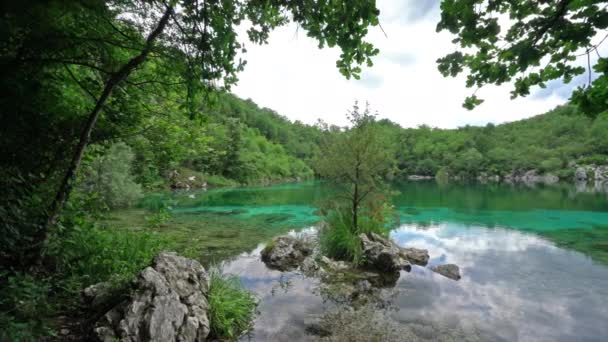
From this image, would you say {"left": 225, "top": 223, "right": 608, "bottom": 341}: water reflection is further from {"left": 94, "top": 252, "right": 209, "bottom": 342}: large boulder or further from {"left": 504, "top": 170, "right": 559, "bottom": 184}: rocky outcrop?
{"left": 504, "top": 170, "right": 559, "bottom": 184}: rocky outcrop

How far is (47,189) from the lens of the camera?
12.3 feet

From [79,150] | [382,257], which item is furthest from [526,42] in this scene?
[382,257]

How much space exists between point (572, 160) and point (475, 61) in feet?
364

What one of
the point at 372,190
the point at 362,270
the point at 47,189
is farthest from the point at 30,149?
the point at 372,190

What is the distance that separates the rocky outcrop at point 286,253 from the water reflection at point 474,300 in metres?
0.40

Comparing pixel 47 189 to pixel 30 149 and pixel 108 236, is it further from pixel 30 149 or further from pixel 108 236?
pixel 108 236

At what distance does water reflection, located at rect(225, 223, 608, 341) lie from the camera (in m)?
6.07

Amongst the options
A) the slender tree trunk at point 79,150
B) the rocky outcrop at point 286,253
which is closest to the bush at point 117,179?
the rocky outcrop at point 286,253

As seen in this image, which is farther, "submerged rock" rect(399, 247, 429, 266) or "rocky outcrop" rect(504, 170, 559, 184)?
"rocky outcrop" rect(504, 170, 559, 184)

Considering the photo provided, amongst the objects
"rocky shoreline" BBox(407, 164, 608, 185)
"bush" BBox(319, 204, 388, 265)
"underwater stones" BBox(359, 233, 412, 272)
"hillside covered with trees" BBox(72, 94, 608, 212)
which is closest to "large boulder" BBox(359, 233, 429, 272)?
"underwater stones" BBox(359, 233, 412, 272)

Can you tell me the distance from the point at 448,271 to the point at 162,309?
8.62 meters

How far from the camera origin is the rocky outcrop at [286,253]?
9.76m

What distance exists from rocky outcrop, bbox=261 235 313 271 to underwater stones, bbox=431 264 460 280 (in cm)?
429

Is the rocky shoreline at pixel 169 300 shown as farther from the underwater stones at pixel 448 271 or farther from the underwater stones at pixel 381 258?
the underwater stones at pixel 448 271
